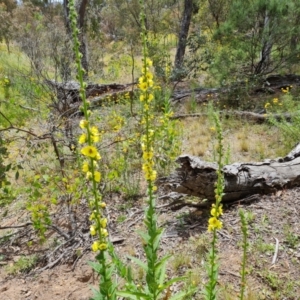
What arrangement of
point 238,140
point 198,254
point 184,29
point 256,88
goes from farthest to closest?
point 184,29 < point 256,88 < point 238,140 < point 198,254

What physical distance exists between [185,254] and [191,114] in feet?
13.4

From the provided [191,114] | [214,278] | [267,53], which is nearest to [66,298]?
[214,278]

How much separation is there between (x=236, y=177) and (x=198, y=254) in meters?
0.88

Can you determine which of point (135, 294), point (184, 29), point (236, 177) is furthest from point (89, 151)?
point (184, 29)

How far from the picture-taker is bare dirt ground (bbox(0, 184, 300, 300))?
2299mm

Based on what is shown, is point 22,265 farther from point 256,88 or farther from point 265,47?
point 265,47

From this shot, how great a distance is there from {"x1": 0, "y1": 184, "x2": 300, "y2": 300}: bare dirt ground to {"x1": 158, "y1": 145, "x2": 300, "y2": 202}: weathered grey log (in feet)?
0.38

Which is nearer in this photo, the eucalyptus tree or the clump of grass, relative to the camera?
the clump of grass

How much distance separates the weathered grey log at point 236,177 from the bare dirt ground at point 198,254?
0.12 meters

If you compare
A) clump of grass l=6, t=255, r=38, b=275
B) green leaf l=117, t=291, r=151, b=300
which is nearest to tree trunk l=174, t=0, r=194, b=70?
clump of grass l=6, t=255, r=38, b=275

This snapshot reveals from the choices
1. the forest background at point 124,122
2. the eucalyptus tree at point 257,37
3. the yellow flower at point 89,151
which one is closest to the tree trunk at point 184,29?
the forest background at point 124,122

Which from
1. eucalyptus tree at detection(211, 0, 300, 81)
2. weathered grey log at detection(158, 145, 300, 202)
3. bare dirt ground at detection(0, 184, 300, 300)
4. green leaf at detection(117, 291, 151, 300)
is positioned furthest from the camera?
eucalyptus tree at detection(211, 0, 300, 81)

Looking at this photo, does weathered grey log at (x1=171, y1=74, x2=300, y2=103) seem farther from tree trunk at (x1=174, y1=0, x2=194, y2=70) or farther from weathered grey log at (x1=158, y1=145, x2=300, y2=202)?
weathered grey log at (x1=158, y1=145, x2=300, y2=202)

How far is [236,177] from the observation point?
3041 mm
